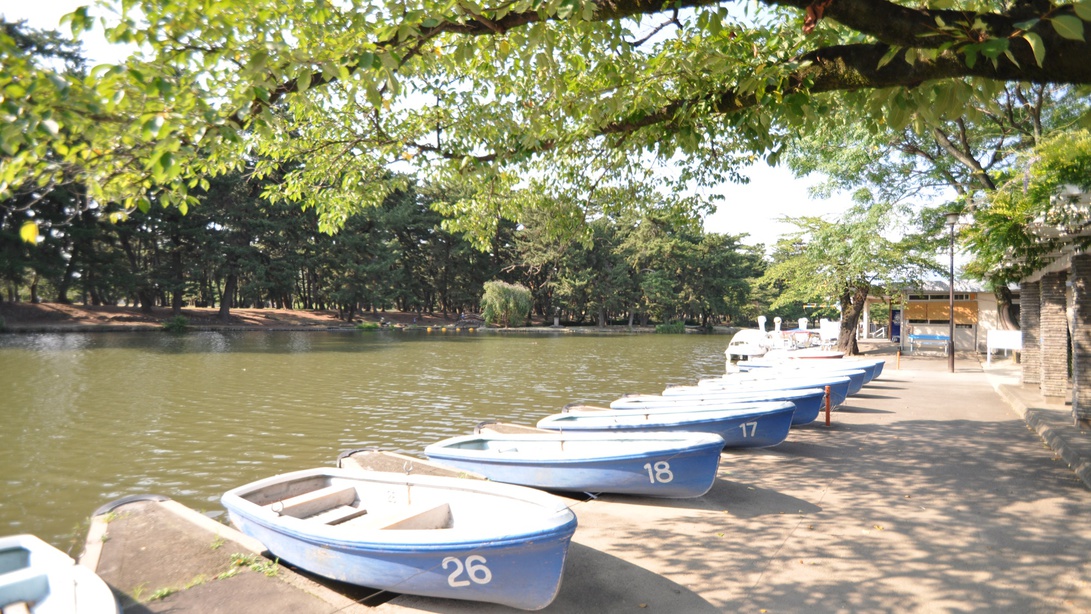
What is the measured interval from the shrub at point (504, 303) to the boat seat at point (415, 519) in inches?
2175

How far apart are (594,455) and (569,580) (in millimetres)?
1972

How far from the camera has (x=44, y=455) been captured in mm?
11328

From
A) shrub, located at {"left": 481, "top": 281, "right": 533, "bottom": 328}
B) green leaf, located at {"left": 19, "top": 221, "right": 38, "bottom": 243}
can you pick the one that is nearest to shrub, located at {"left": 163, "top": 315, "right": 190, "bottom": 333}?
shrub, located at {"left": 481, "top": 281, "right": 533, "bottom": 328}

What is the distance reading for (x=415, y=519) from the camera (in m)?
5.57

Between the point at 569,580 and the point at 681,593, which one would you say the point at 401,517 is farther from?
the point at 681,593

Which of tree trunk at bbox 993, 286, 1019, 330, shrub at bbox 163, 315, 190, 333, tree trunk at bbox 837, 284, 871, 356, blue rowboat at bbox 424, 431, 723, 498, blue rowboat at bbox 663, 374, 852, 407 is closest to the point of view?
blue rowboat at bbox 424, 431, 723, 498

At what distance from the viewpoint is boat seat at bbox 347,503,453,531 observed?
5446 millimetres

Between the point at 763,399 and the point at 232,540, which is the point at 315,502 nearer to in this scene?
the point at 232,540

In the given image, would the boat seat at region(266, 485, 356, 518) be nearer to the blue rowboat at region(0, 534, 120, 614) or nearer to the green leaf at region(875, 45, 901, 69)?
the blue rowboat at region(0, 534, 120, 614)

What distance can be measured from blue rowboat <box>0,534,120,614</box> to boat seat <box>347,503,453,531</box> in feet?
6.04

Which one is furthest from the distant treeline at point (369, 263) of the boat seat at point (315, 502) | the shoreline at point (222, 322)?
the boat seat at point (315, 502)

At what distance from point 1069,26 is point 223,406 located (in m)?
17.6

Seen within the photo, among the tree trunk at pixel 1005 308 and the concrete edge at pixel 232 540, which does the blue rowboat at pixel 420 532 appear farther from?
the tree trunk at pixel 1005 308

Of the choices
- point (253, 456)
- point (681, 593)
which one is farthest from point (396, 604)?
point (253, 456)
